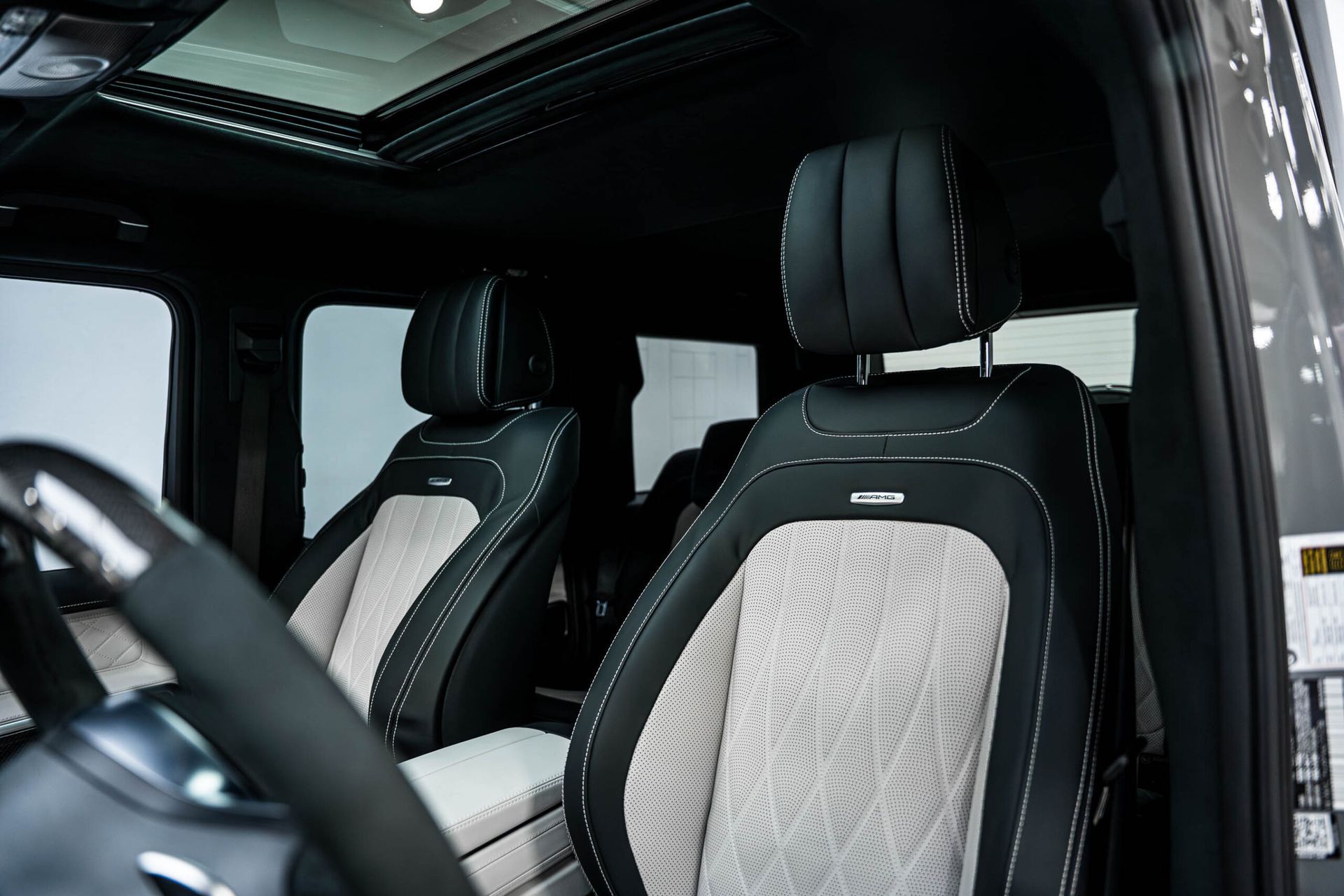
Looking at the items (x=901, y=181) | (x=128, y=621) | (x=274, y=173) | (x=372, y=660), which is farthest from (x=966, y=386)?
(x=274, y=173)

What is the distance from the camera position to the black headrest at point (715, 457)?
139 inches

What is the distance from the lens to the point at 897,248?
131cm

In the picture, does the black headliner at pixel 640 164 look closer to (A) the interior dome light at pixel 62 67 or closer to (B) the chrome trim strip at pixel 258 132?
(B) the chrome trim strip at pixel 258 132

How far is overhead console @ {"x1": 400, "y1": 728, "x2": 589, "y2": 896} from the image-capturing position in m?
1.29

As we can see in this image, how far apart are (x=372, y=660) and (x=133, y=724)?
155 cm

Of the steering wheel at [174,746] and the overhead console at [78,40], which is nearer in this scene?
the steering wheel at [174,746]

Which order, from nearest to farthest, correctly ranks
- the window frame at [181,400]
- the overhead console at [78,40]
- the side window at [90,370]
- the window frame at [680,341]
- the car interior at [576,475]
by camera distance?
1. the car interior at [576,475]
2. the overhead console at [78,40]
3. the side window at [90,370]
4. the window frame at [181,400]
5. the window frame at [680,341]

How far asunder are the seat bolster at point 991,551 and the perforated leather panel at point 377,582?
868 millimetres

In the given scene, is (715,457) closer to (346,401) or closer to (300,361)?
(346,401)

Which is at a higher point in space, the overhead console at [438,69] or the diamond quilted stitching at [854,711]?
the overhead console at [438,69]

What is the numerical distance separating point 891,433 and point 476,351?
1.15 m

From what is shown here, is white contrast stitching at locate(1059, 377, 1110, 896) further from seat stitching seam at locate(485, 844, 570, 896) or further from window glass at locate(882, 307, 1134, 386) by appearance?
window glass at locate(882, 307, 1134, 386)

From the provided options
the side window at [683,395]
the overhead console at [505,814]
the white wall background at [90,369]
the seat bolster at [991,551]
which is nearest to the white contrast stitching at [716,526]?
the seat bolster at [991,551]

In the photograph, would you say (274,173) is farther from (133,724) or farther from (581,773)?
(133,724)
